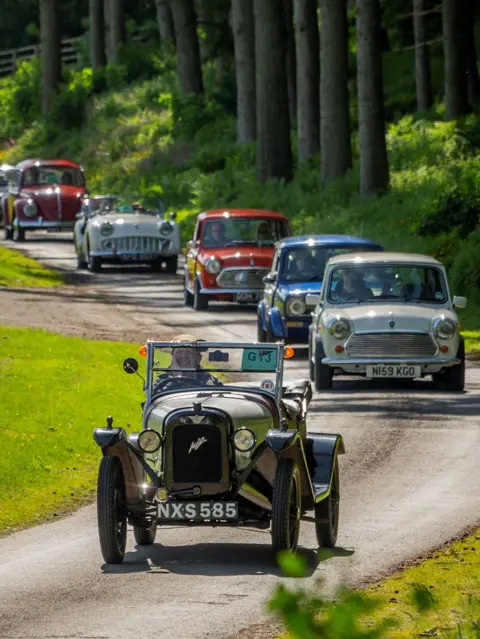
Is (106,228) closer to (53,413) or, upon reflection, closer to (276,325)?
(276,325)

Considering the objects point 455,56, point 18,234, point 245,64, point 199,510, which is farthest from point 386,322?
point 245,64

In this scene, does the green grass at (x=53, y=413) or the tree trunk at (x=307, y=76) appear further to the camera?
the tree trunk at (x=307, y=76)

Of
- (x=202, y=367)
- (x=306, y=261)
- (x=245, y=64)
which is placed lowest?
(x=202, y=367)

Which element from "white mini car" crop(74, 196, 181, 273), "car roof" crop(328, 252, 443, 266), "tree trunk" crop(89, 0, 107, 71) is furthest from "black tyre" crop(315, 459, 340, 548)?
"tree trunk" crop(89, 0, 107, 71)

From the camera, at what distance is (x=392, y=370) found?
A: 2070cm

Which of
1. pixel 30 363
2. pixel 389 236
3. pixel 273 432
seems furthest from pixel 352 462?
pixel 389 236

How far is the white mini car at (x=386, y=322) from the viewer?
20594mm

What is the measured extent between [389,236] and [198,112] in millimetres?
25587

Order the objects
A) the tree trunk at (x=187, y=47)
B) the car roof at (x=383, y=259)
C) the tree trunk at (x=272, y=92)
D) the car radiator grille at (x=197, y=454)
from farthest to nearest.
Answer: the tree trunk at (x=187, y=47), the tree trunk at (x=272, y=92), the car roof at (x=383, y=259), the car radiator grille at (x=197, y=454)

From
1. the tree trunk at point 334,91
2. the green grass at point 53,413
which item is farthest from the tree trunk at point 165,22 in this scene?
the green grass at point 53,413

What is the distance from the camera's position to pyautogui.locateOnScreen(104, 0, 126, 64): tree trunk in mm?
71375

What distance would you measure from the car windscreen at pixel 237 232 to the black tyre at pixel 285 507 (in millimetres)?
20170

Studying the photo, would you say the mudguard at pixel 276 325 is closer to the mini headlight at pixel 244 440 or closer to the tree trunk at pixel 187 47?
the mini headlight at pixel 244 440

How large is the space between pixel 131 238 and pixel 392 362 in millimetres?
17186
